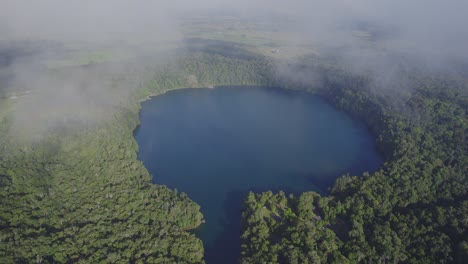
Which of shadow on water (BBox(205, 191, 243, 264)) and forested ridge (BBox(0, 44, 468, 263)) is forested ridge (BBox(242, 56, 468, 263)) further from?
shadow on water (BBox(205, 191, 243, 264))

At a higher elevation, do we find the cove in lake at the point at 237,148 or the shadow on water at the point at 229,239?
the cove in lake at the point at 237,148

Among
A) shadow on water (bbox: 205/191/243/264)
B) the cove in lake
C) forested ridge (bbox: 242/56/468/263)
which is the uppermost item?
forested ridge (bbox: 242/56/468/263)

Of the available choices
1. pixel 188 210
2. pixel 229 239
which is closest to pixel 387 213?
pixel 229 239

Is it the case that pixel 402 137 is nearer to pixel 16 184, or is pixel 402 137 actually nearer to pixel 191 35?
pixel 16 184

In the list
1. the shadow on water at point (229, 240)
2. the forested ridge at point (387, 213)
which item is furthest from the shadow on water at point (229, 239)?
the forested ridge at point (387, 213)

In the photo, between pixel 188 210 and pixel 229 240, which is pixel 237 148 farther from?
pixel 229 240

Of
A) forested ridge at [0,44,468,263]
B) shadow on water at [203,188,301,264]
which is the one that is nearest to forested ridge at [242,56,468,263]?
forested ridge at [0,44,468,263]

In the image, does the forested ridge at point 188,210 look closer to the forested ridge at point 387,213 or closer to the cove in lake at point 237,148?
the forested ridge at point 387,213
